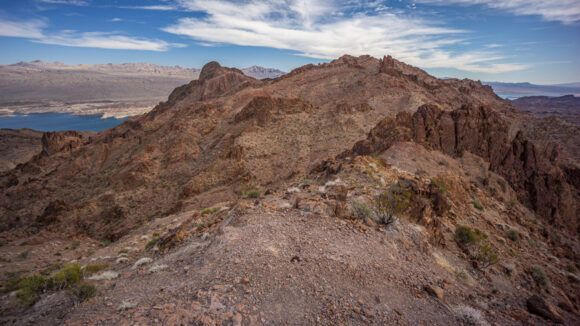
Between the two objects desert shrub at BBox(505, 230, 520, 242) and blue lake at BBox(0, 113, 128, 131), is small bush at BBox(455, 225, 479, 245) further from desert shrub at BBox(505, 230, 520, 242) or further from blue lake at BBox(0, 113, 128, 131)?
blue lake at BBox(0, 113, 128, 131)

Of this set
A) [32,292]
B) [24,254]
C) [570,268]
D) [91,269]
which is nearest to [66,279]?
[91,269]

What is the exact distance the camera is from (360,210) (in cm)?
816

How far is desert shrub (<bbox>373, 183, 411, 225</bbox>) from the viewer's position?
26.2 feet

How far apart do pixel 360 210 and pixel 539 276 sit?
5.89 meters

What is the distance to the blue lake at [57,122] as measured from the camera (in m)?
120

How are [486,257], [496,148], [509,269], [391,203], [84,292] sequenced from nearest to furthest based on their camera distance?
[84,292]
[509,269]
[486,257]
[391,203]
[496,148]

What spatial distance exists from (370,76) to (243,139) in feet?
94.8

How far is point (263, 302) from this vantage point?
4.86 metres

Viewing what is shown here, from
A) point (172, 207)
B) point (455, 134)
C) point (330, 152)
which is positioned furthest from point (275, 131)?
point (455, 134)

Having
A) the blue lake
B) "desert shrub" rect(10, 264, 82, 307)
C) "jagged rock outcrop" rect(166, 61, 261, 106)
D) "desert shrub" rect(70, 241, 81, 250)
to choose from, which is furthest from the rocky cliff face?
the blue lake

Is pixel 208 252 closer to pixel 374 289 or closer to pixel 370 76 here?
pixel 374 289

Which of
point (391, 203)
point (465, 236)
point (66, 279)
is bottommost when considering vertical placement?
point (66, 279)

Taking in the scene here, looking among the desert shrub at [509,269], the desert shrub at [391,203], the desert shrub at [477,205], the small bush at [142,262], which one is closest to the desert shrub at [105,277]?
the small bush at [142,262]

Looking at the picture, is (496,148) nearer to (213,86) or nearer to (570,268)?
(570,268)
